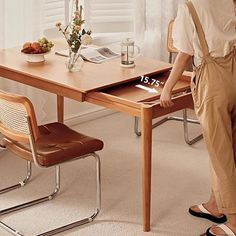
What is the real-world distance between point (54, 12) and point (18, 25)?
0.36m

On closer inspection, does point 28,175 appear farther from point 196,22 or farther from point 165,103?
point 196,22

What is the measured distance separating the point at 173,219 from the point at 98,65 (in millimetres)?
963

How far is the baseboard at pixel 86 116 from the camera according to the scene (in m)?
4.77

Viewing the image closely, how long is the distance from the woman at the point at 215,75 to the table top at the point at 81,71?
43 centimetres

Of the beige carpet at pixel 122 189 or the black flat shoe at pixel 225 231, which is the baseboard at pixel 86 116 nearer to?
the beige carpet at pixel 122 189

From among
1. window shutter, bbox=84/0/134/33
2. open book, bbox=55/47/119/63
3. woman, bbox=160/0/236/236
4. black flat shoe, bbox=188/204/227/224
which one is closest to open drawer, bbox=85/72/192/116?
woman, bbox=160/0/236/236

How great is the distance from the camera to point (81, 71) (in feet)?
12.0

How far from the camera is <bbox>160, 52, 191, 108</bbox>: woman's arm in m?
3.02

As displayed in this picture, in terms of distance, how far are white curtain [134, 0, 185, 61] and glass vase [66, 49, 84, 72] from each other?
50.9 inches

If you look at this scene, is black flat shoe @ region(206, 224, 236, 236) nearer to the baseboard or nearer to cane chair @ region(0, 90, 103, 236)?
cane chair @ region(0, 90, 103, 236)

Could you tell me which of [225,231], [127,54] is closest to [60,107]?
[127,54]

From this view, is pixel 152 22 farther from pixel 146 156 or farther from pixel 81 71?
pixel 146 156

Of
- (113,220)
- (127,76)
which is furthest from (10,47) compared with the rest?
(113,220)

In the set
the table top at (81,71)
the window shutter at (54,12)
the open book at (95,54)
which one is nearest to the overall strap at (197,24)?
the table top at (81,71)
